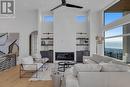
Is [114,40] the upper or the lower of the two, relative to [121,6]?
lower

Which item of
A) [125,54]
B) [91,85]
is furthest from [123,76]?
[125,54]

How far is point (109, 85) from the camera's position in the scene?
4266mm

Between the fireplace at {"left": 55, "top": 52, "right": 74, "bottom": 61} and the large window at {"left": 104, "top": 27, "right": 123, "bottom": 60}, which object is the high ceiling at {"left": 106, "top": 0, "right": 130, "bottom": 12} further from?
the fireplace at {"left": 55, "top": 52, "right": 74, "bottom": 61}

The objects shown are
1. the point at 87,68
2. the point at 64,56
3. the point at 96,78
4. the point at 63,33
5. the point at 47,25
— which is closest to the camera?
the point at 96,78

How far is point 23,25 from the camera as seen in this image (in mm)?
12719

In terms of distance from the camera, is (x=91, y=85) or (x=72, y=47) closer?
(x=91, y=85)

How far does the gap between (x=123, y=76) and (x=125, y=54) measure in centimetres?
460

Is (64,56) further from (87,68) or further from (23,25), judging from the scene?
(87,68)

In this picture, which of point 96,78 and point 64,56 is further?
point 64,56

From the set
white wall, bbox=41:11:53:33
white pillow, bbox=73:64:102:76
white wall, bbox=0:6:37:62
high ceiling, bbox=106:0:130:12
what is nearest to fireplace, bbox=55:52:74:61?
white wall, bbox=41:11:53:33

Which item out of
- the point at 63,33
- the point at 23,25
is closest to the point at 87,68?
the point at 63,33

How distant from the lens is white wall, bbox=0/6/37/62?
41.6 feet

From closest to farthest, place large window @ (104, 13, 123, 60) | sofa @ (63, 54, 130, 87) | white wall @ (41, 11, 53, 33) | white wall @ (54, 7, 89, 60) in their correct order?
sofa @ (63, 54, 130, 87), large window @ (104, 13, 123, 60), white wall @ (54, 7, 89, 60), white wall @ (41, 11, 53, 33)

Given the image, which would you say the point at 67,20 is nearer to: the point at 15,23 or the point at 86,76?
the point at 15,23
